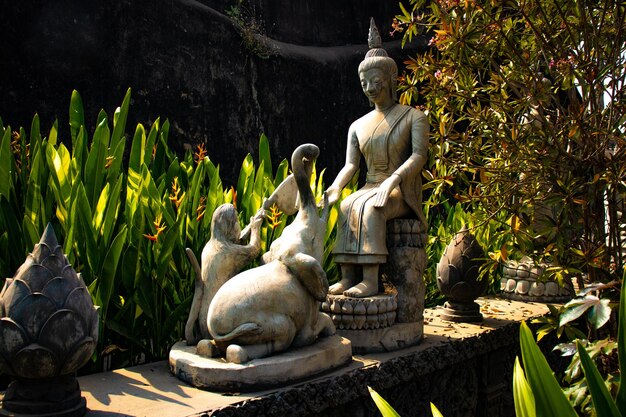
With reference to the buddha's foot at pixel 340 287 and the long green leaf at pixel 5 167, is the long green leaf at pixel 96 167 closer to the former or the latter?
the long green leaf at pixel 5 167

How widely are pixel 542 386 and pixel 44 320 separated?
49.9 inches

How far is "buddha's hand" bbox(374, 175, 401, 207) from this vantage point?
2.65m

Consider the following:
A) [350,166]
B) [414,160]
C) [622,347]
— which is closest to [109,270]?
[350,166]

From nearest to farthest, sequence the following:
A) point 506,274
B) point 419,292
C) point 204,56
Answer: point 419,292, point 506,274, point 204,56

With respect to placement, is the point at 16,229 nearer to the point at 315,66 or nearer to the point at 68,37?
the point at 68,37

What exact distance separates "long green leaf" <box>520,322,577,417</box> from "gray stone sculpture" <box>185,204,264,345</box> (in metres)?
1.36

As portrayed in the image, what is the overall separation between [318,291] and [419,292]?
2.40 ft

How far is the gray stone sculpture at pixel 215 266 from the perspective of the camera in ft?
7.55

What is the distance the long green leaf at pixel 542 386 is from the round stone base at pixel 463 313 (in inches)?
87.2

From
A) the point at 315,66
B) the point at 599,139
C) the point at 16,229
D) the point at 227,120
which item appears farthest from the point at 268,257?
the point at 315,66

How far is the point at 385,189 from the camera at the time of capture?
267 centimetres

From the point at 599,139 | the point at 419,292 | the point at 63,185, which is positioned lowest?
the point at 419,292

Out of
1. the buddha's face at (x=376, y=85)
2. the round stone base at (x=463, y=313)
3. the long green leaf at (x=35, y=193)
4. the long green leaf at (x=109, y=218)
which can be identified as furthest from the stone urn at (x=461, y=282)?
the long green leaf at (x=35, y=193)

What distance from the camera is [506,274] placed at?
4.32 m
